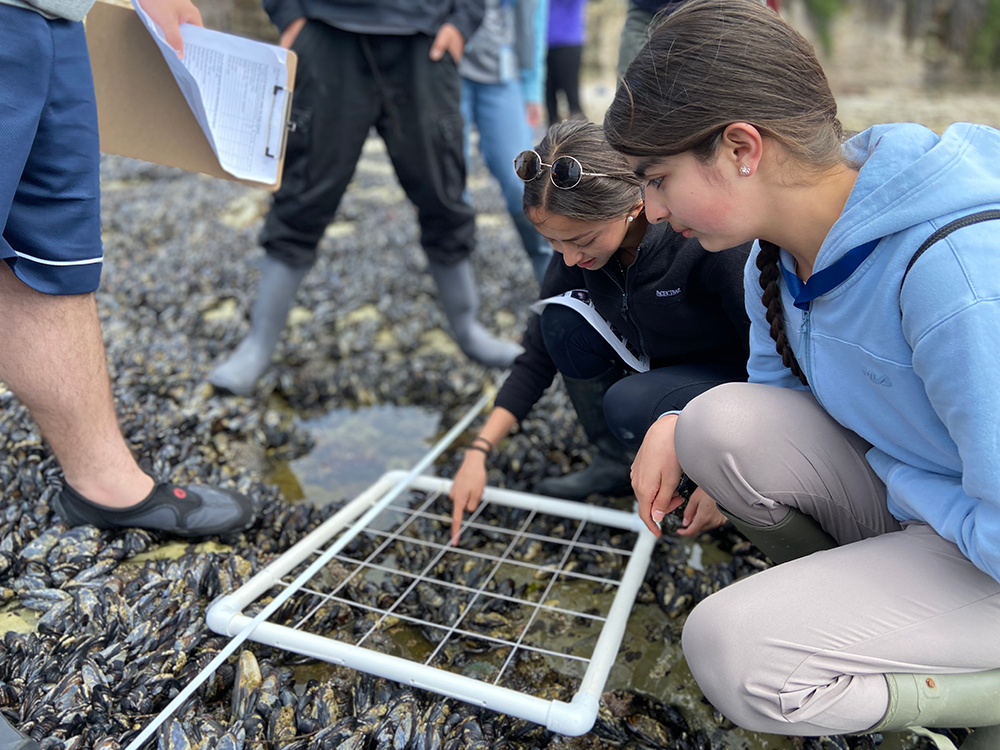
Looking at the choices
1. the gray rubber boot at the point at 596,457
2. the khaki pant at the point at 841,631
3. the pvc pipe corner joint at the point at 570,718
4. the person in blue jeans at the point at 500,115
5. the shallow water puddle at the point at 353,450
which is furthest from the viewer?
the person in blue jeans at the point at 500,115

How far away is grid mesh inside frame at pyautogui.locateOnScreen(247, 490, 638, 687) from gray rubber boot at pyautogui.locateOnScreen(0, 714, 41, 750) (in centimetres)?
59

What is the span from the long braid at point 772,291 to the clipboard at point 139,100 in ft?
5.22

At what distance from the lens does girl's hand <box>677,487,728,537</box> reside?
177 cm

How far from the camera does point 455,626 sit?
1.95m

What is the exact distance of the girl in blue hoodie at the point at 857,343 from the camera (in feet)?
3.92

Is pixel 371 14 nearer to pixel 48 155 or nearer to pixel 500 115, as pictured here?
pixel 500 115

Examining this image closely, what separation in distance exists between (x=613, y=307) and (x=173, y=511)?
4.61 ft

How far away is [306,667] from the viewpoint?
1.86m

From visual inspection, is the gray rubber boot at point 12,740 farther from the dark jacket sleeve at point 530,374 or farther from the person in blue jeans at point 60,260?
the dark jacket sleeve at point 530,374

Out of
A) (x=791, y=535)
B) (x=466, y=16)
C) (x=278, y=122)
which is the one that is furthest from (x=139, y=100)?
(x=791, y=535)

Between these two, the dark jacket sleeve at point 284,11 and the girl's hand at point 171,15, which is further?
the dark jacket sleeve at point 284,11

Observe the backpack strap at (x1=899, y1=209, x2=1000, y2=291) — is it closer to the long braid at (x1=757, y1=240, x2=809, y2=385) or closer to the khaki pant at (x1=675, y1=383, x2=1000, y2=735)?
the long braid at (x1=757, y1=240, x2=809, y2=385)

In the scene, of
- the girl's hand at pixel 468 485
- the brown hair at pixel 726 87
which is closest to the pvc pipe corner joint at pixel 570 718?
the girl's hand at pixel 468 485

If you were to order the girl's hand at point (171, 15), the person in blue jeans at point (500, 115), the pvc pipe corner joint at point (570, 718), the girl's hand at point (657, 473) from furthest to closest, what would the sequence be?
the person in blue jeans at point (500, 115)
the girl's hand at point (171, 15)
the girl's hand at point (657, 473)
the pvc pipe corner joint at point (570, 718)
